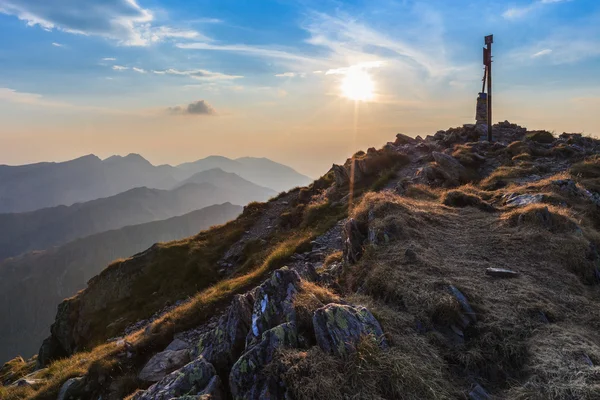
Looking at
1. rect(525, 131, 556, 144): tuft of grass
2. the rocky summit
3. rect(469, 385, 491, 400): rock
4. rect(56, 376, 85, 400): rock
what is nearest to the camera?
rect(469, 385, 491, 400): rock

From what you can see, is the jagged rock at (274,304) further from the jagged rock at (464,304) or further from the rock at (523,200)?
the rock at (523,200)

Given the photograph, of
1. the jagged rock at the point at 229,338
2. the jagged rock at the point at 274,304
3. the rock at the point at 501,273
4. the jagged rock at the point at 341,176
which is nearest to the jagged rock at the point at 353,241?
the jagged rock at the point at 274,304

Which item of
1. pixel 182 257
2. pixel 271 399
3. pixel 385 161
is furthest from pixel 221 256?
pixel 271 399

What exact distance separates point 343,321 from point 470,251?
311 inches

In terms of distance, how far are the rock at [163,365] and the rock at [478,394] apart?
971cm

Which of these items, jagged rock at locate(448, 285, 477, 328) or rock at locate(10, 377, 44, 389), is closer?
jagged rock at locate(448, 285, 477, 328)

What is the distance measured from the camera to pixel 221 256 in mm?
29172

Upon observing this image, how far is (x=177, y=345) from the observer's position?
1428cm

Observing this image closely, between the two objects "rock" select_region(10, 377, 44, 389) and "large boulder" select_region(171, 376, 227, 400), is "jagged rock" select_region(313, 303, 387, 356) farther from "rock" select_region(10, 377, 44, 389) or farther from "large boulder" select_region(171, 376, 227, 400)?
"rock" select_region(10, 377, 44, 389)

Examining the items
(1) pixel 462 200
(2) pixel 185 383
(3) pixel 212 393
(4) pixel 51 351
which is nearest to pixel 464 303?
(3) pixel 212 393

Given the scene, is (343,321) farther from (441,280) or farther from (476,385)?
(441,280)

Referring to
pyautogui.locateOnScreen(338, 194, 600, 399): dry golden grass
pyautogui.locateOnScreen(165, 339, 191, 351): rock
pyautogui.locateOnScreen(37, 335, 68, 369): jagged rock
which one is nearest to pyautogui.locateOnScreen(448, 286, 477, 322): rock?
pyautogui.locateOnScreen(338, 194, 600, 399): dry golden grass

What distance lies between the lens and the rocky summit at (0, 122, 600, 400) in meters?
6.71

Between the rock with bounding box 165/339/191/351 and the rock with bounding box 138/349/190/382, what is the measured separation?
670mm
